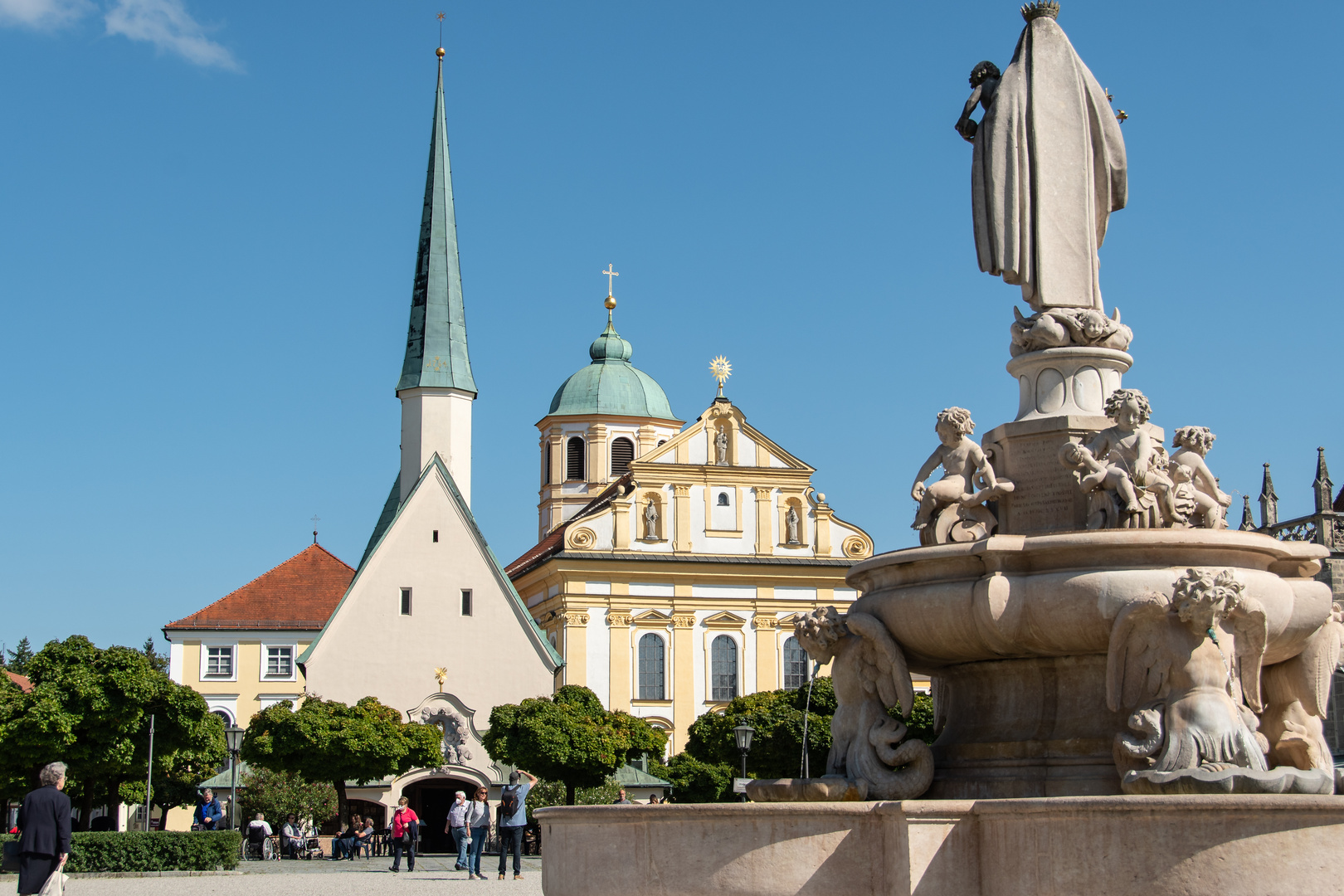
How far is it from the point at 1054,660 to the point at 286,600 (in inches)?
2372

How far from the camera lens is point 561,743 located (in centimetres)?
4091

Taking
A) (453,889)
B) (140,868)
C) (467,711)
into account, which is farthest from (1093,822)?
(467,711)

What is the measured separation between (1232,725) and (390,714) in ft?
121

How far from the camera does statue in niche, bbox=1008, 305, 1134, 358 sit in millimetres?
11648

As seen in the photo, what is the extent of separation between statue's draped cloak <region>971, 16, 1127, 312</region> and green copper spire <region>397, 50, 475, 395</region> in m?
45.7

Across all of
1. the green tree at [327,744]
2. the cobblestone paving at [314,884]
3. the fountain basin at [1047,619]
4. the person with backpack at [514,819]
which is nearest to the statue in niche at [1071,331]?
the fountain basin at [1047,619]

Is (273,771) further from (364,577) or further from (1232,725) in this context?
(1232,725)

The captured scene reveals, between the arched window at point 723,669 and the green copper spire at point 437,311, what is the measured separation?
40.3 ft

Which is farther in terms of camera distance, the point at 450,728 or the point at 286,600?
the point at 286,600

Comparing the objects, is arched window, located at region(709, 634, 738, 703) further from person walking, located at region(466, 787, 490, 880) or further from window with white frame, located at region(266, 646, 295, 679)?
person walking, located at region(466, 787, 490, 880)

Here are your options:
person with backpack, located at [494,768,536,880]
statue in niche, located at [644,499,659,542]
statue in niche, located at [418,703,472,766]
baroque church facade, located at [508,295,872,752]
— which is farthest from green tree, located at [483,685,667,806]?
statue in niche, located at [644,499,659,542]

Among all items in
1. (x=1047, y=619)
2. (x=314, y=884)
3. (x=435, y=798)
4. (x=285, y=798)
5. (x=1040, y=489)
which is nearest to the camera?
(x=1047, y=619)

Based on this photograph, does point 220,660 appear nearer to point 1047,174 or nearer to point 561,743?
point 561,743

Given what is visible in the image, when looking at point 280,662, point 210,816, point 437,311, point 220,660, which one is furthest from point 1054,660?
point 220,660
